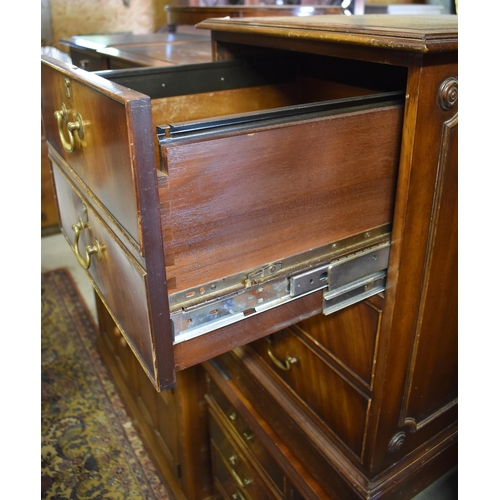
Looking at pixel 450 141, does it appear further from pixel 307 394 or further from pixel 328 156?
pixel 307 394

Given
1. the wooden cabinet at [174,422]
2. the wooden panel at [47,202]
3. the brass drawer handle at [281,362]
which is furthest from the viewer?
the wooden panel at [47,202]

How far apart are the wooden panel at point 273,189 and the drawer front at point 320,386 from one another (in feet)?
1.12

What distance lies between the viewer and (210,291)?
0.63 m

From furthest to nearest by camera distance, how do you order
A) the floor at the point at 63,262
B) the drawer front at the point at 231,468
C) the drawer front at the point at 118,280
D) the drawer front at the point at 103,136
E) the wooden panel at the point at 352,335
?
the floor at the point at 63,262 < the drawer front at the point at 231,468 < the wooden panel at the point at 352,335 < the drawer front at the point at 118,280 < the drawer front at the point at 103,136

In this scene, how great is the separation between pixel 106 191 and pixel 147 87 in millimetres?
280

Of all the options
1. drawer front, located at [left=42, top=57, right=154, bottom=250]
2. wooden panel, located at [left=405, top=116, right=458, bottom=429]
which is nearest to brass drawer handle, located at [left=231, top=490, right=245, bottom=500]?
wooden panel, located at [left=405, top=116, right=458, bottom=429]

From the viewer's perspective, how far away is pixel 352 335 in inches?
35.1

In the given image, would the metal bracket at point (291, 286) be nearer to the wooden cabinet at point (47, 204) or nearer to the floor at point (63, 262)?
the floor at point (63, 262)

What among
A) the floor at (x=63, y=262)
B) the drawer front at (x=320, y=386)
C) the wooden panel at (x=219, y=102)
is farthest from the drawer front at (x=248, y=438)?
the floor at (x=63, y=262)

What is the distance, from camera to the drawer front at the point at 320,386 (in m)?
0.93

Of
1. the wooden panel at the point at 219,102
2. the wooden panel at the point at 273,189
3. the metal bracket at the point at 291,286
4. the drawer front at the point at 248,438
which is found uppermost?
the wooden panel at the point at 219,102

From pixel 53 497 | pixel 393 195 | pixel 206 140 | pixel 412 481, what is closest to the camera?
pixel 206 140

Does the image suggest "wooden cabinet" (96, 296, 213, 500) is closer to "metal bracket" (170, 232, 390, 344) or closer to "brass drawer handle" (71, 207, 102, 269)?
"brass drawer handle" (71, 207, 102, 269)

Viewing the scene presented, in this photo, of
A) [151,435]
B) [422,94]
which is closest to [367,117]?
[422,94]
